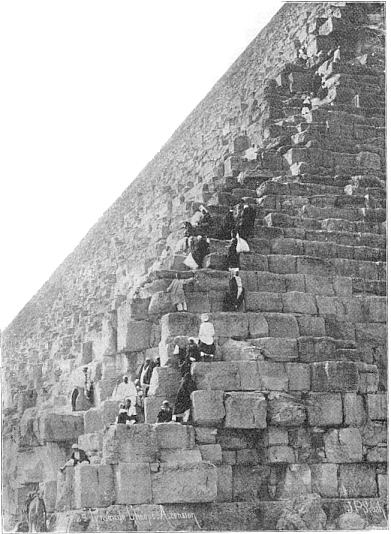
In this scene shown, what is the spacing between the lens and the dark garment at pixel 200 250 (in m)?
18.0

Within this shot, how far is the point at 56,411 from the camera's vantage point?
18438 millimetres

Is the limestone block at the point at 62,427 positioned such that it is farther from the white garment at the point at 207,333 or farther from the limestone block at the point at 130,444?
the white garment at the point at 207,333

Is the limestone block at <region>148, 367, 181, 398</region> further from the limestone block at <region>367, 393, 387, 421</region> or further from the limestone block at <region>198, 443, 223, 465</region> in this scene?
the limestone block at <region>367, 393, 387, 421</region>

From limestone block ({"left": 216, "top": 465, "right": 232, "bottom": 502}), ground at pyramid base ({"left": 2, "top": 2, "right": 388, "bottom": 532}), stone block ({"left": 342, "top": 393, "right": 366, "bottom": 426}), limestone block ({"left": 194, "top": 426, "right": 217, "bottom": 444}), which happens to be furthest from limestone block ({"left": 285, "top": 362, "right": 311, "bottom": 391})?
limestone block ({"left": 216, "top": 465, "right": 232, "bottom": 502})

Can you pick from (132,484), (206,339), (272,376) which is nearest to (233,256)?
(206,339)

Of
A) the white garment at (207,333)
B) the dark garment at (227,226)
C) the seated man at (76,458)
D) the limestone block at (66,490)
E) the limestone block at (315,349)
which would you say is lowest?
the limestone block at (66,490)

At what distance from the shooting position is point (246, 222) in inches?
730

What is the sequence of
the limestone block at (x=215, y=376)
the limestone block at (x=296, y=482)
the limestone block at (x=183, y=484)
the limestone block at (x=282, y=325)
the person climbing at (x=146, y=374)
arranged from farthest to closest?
1. the limestone block at (x=282, y=325)
2. the person climbing at (x=146, y=374)
3. the limestone block at (x=215, y=376)
4. the limestone block at (x=296, y=482)
5. the limestone block at (x=183, y=484)

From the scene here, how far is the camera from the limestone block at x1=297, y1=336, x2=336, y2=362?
16.9 metres

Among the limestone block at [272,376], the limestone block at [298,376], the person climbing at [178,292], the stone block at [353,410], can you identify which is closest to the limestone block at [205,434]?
the limestone block at [272,376]

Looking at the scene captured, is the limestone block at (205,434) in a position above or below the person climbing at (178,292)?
below

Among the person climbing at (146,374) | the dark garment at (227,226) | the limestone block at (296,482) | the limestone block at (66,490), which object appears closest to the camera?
the limestone block at (66,490)

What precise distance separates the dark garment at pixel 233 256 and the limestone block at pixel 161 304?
105cm

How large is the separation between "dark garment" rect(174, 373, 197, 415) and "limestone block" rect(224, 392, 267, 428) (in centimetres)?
46
